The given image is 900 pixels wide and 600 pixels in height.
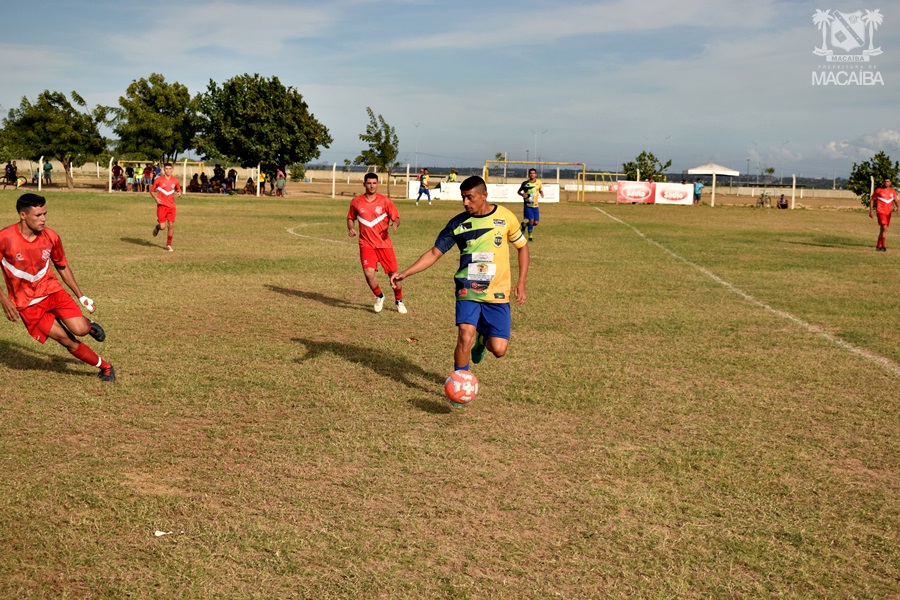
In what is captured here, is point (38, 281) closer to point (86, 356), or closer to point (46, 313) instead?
point (46, 313)

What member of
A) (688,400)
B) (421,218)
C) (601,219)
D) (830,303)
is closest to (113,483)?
(688,400)

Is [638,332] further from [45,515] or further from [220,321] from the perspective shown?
[45,515]

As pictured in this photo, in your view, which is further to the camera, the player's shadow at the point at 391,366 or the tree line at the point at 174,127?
the tree line at the point at 174,127

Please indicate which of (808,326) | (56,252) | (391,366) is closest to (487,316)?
(391,366)

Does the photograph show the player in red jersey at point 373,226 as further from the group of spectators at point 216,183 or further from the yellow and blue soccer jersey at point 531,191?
the group of spectators at point 216,183

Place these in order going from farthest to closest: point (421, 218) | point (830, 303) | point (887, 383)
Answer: point (421, 218) < point (830, 303) < point (887, 383)

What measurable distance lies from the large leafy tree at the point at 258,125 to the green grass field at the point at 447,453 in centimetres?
4669

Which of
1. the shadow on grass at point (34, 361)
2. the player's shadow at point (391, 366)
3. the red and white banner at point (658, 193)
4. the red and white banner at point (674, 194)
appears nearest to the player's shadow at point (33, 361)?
the shadow on grass at point (34, 361)

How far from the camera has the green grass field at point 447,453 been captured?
4734mm

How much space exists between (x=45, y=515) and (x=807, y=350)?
854 cm

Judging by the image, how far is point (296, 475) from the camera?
20.0ft

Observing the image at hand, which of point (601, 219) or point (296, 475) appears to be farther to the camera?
point (601, 219)

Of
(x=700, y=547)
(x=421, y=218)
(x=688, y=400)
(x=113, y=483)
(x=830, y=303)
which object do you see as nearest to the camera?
(x=700, y=547)

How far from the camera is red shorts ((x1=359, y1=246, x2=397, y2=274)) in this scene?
1331 cm
